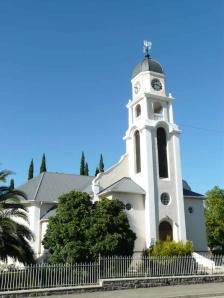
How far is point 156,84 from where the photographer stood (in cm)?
3547

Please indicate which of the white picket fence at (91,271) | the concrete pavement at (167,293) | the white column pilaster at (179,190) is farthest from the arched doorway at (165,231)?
the concrete pavement at (167,293)

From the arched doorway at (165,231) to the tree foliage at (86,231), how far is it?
23.4 ft

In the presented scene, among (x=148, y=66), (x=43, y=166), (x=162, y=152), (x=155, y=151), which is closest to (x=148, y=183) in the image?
(x=155, y=151)

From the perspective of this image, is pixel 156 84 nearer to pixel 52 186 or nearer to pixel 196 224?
pixel 196 224

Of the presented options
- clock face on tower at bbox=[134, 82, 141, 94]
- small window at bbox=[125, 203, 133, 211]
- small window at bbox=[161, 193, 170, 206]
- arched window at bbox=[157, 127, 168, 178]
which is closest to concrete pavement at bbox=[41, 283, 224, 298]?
small window at bbox=[125, 203, 133, 211]

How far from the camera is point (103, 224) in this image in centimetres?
2364

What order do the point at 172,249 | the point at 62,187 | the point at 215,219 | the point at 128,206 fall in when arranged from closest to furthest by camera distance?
the point at 172,249, the point at 128,206, the point at 62,187, the point at 215,219

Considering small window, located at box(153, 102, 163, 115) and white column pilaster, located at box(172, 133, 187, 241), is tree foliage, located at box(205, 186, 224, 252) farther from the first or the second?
small window, located at box(153, 102, 163, 115)

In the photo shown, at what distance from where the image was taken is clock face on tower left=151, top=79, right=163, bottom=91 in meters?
35.3

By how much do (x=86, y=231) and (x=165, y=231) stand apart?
1036 cm

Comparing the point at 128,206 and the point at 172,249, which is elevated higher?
the point at 128,206

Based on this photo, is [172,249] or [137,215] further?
[137,215]

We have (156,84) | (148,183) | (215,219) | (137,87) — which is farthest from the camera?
(215,219)

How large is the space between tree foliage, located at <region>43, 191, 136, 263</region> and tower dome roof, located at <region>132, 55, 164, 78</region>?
16139 millimetres
